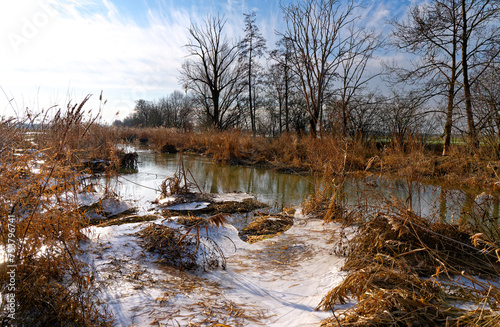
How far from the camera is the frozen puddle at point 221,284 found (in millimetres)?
1968

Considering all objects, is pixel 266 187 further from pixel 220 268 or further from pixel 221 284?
pixel 221 284

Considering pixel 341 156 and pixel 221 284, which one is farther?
pixel 341 156

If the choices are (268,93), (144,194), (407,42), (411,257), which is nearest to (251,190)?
(144,194)

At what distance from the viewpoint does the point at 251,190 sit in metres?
7.89

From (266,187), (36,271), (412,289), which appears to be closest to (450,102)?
(266,187)

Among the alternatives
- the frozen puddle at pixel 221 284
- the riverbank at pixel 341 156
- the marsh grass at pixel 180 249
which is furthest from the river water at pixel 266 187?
the marsh grass at pixel 180 249

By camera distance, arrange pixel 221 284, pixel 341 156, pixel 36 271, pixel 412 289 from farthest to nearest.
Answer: pixel 341 156, pixel 221 284, pixel 36 271, pixel 412 289

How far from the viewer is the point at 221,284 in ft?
8.38

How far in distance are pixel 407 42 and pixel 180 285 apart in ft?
48.9

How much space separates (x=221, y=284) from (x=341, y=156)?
271cm

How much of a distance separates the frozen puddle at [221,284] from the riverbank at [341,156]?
1.52 m

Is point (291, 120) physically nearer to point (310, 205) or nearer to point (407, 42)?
point (407, 42)

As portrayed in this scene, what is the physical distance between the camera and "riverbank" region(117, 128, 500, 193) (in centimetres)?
458

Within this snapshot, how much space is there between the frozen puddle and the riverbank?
4.99ft
